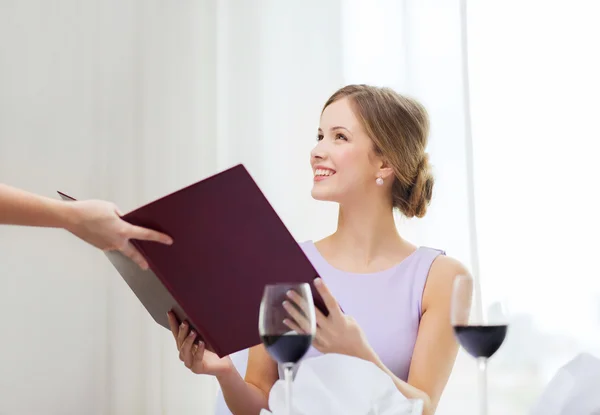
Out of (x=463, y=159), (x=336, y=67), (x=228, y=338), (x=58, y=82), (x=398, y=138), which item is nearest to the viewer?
(x=228, y=338)

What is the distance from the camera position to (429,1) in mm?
2256

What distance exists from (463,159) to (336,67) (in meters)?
0.61

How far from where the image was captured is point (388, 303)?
74.8 inches

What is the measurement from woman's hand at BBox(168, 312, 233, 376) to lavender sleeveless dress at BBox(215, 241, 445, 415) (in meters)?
0.22

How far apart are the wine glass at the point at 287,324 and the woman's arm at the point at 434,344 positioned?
2.25 ft

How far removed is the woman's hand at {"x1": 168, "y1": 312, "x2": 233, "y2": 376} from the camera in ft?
4.86

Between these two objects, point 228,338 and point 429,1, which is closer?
point 228,338

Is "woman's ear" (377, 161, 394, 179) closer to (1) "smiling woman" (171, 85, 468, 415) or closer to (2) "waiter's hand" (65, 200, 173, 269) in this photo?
(1) "smiling woman" (171, 85, 468, 415)

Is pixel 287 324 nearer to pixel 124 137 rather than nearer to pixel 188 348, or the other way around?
pixel 188 348

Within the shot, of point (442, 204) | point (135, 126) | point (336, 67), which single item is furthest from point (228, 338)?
point (135, 126)

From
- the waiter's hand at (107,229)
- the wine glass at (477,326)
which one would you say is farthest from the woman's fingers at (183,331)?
the wine glass at (477,326)

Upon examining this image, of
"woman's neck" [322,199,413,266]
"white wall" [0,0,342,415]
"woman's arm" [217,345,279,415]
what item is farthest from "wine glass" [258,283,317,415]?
"white wall" [0,0,342,415]

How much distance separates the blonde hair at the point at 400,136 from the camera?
6.30 feet

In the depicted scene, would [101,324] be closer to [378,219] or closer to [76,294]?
[76,294]
